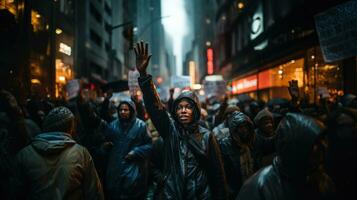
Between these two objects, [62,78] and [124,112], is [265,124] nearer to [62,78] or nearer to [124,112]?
[124,112]

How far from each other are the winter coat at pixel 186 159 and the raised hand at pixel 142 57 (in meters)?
0.11

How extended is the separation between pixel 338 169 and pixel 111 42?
5355cm

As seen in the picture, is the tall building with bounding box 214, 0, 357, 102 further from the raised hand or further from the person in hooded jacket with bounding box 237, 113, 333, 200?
the person in hooded jacket with bounding box 237, 113, 333, 200

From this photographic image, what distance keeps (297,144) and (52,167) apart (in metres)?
2.43

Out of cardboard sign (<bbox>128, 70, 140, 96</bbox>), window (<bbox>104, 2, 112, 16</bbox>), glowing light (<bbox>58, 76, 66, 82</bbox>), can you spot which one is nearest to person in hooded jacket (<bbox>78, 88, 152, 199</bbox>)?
cardboard sign (<bbox>128, 70, 140, 96</bbox>)

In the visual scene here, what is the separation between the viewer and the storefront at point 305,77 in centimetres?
1335

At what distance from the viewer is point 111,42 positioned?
5719cm

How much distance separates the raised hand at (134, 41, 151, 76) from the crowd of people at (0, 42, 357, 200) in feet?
0.03

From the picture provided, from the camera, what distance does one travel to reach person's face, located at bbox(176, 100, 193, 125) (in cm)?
434

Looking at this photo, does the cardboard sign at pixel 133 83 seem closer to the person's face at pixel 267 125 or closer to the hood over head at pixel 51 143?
the person's face at pixel 267 125

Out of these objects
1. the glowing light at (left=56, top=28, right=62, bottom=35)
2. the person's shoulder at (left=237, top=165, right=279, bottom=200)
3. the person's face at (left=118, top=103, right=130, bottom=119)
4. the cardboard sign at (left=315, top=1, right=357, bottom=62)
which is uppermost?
the glowing light at (left=56, top=28, right=62, bottom=35)

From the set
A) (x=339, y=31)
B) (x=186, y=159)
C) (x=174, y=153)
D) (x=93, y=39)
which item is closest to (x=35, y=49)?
(x=339, y=31)

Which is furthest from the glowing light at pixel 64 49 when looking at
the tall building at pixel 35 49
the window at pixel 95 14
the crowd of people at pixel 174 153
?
the window at pixel 95 14

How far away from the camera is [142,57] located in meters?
4.24
